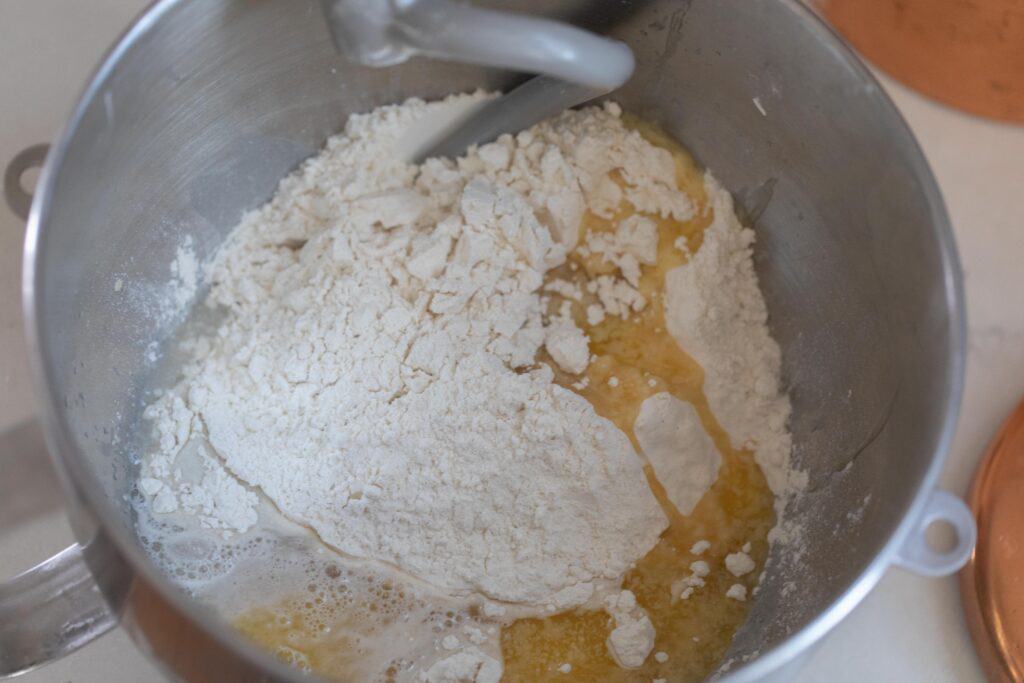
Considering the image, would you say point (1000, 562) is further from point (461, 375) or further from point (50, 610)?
point (50, 610)

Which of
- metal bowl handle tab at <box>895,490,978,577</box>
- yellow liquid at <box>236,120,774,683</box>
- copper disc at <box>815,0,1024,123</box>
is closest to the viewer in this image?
metal bowl handle tab at <box>895,490,978,577</box>

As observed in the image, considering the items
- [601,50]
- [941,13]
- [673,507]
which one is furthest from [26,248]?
[941,13]

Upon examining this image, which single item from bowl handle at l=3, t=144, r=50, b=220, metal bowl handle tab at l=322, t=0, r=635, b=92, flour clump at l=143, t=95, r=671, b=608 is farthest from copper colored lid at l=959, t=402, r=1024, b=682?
bowl handle at l=3, t=144, r=50, b=220

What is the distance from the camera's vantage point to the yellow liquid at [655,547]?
0.85m

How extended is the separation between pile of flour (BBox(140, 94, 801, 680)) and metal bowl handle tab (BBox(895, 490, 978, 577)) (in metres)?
0.22

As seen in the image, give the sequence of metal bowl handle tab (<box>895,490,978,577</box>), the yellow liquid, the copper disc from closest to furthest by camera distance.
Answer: metal bowl handle tab (<box>895,490,978,577</box>)
the yellow liquid
the copper disc

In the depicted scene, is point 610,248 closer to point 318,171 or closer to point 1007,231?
point 318,171

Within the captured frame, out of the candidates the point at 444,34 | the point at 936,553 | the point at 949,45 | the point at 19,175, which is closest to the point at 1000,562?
the point at 936,553

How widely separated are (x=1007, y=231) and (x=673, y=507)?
51cm

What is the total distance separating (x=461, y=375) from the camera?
2.90 feet

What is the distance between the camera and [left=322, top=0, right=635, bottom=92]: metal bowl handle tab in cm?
70

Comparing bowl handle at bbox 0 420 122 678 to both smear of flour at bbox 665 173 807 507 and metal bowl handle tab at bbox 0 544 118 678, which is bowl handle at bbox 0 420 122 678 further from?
smear of flour at bbox 665 173 807 507

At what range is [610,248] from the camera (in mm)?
954

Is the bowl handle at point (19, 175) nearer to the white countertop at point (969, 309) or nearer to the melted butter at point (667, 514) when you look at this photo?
the white countertop at point (969, 309)
